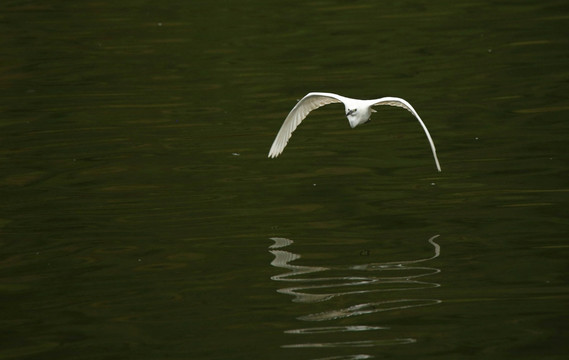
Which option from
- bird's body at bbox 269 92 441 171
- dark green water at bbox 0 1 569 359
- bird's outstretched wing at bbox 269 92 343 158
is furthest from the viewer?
bird's outstretched wing at bbox 269 92 343 158

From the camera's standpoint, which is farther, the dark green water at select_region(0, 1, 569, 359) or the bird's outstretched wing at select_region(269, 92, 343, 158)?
the bird's outstretched wing at select_region(269, 92, 343, 158)

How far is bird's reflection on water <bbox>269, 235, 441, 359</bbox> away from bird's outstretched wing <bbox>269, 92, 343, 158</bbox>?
5.71 ft

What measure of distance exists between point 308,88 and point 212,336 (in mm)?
7883

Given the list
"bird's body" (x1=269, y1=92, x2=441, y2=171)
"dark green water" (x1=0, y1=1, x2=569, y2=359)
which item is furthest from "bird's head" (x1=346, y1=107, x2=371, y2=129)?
"dark green water" (x1=0, y1=1, x2=569, y2=359)

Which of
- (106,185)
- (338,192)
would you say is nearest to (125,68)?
(106,185)

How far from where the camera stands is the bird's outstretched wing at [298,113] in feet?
33.4

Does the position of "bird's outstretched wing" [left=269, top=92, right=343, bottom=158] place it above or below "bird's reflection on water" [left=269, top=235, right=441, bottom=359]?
above

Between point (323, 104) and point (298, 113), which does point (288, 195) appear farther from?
point (323, 104)

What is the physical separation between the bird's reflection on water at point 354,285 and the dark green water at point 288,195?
0.02 m

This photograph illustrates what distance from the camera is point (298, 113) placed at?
34.3 ft

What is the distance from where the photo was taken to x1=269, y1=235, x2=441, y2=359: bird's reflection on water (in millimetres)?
7219

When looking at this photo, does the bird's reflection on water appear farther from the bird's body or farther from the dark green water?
the bird's body

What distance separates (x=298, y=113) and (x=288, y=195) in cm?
77

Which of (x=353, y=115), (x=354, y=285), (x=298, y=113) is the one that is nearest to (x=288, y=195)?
(x=298, y=113)
